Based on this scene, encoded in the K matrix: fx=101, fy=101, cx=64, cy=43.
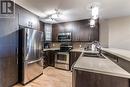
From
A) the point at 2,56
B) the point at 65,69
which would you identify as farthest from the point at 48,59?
the point at 2,56

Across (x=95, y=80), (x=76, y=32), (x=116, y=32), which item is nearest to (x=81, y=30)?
(x=76, y=32)

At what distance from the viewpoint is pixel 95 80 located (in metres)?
1.25

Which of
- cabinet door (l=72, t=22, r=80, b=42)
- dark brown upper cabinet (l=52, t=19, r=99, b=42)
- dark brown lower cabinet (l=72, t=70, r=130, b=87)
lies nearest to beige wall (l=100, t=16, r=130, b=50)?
dark brown upper cabinet (l=52, t=19, r=99, b=42)

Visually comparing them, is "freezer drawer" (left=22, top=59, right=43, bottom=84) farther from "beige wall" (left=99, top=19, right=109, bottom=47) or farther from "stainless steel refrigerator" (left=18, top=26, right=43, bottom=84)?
"beige wall" (left=99, top=19, right=109, bottom=47)

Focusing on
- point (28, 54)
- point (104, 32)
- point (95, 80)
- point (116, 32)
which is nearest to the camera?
point (95, 80)

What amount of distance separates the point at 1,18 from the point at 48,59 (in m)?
2.86

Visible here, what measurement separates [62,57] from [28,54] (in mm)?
1981

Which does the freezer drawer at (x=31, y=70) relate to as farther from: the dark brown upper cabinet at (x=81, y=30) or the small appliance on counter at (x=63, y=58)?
the dark brown upper cabinet at (x=81, y=30)

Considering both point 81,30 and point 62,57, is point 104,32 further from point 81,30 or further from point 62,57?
point 62,57

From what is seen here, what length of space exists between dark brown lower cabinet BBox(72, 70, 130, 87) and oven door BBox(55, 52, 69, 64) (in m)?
3.14

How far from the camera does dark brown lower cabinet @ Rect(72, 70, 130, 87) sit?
1.11m

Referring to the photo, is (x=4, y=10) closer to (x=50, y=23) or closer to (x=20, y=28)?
(x=20, y=28)

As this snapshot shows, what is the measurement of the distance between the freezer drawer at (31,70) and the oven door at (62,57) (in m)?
1.25

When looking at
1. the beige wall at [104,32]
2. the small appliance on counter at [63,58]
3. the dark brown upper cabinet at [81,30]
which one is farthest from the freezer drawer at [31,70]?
the beige wall at [104,32]
